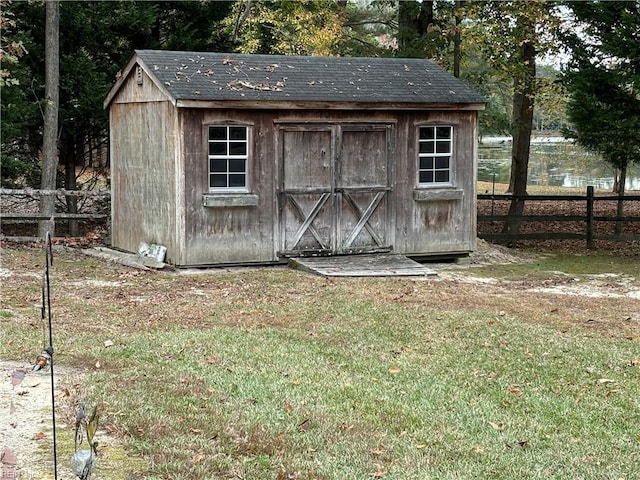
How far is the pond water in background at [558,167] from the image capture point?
47.7 m

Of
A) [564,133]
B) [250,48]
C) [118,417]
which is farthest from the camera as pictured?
[250,48]

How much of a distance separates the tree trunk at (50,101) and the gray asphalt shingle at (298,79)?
3.33m

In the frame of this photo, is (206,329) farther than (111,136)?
No

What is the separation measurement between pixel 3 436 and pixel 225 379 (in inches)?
87.6

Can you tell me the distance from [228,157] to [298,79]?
2.04 m

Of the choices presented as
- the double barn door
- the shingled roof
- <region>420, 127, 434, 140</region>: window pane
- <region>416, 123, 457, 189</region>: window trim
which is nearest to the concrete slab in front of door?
the double barn door

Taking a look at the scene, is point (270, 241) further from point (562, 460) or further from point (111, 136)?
point (562, 460)

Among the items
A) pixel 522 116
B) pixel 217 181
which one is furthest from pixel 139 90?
pixel 522 116

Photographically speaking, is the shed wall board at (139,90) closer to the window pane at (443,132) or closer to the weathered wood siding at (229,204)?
the weathered wood siding at (229,204)

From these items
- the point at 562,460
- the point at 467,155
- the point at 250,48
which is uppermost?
the point at 250,48

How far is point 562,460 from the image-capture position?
6.16 metres

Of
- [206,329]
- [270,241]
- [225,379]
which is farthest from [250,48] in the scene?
[225,379]

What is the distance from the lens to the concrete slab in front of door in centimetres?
1510

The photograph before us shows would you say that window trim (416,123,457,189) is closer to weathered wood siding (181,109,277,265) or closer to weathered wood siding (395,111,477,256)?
weathered wood siding (395,111,477,256)
